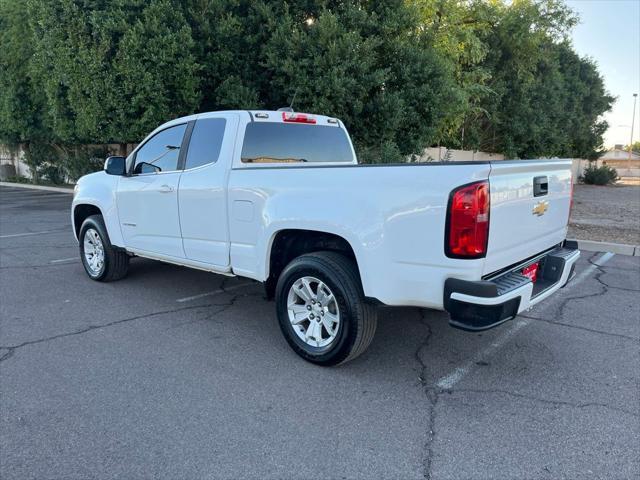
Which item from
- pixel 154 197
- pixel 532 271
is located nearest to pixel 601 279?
pixel 532 271

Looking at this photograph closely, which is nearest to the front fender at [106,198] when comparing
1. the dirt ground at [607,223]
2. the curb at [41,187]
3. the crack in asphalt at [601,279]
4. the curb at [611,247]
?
the crack in asphalt at [601,279]

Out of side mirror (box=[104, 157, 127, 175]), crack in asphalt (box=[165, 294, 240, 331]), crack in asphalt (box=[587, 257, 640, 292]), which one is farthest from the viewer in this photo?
crack in asphalt (box=[587, 257, 640, 292])

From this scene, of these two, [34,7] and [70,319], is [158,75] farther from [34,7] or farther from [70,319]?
[70,319]

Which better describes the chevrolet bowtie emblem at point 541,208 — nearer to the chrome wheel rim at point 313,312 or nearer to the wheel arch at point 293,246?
the wheel arch at point 293,246

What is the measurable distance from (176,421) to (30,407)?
101 cm

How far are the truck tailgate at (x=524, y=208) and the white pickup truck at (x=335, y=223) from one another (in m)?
0.01

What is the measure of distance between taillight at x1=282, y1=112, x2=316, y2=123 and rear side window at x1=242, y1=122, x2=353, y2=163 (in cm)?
5

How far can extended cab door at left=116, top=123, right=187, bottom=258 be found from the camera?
4973mm

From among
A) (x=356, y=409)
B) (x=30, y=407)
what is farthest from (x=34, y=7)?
(x=356, y=409)

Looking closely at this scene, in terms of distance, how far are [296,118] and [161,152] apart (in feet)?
5.01

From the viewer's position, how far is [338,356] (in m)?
3.66

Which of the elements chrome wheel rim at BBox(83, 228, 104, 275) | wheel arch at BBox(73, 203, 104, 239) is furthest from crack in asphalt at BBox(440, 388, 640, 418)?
wheel arch at BBox(73, 203, 104, 239)

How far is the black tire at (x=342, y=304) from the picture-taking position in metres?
3.51

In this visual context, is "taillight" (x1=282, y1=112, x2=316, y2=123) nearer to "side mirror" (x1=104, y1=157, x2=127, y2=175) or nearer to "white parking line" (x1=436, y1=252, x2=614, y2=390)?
"side mirror" (x1=104, y1=157, x2=127, y2=175)
